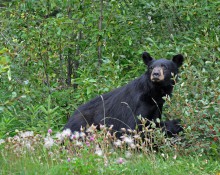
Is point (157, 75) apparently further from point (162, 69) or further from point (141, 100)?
point (141, 100)

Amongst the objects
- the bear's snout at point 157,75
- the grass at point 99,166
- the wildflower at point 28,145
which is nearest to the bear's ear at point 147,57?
the bear's snout at point 157,75

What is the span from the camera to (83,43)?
11.6 metres

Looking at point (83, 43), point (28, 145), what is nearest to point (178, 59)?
point (83, 43)

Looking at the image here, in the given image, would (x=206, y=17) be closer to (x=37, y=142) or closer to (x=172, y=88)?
(x=172, y=88)

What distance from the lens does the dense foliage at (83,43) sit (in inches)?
418

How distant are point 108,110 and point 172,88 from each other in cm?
105

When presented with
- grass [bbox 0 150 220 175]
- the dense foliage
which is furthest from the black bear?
grass [bbox 0 150 220 175]

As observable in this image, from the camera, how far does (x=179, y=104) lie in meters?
8.09

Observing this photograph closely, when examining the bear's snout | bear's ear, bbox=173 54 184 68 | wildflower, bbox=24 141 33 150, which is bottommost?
wildflower, bbox=24 141 33 150

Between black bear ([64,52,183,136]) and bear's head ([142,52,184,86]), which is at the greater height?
bear's head ([142,52,184,86])

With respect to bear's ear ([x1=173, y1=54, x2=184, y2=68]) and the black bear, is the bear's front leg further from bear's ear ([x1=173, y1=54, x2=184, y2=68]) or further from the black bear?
bear's ear ([x1=173, y1=54, x2=184, y2=68])

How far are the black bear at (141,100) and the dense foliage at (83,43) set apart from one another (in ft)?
2.06

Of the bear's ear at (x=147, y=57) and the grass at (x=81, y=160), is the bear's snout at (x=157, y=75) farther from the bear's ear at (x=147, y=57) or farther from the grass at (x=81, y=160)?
the grass at (x=81, y=160)

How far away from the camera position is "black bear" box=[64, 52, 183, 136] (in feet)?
30.2
